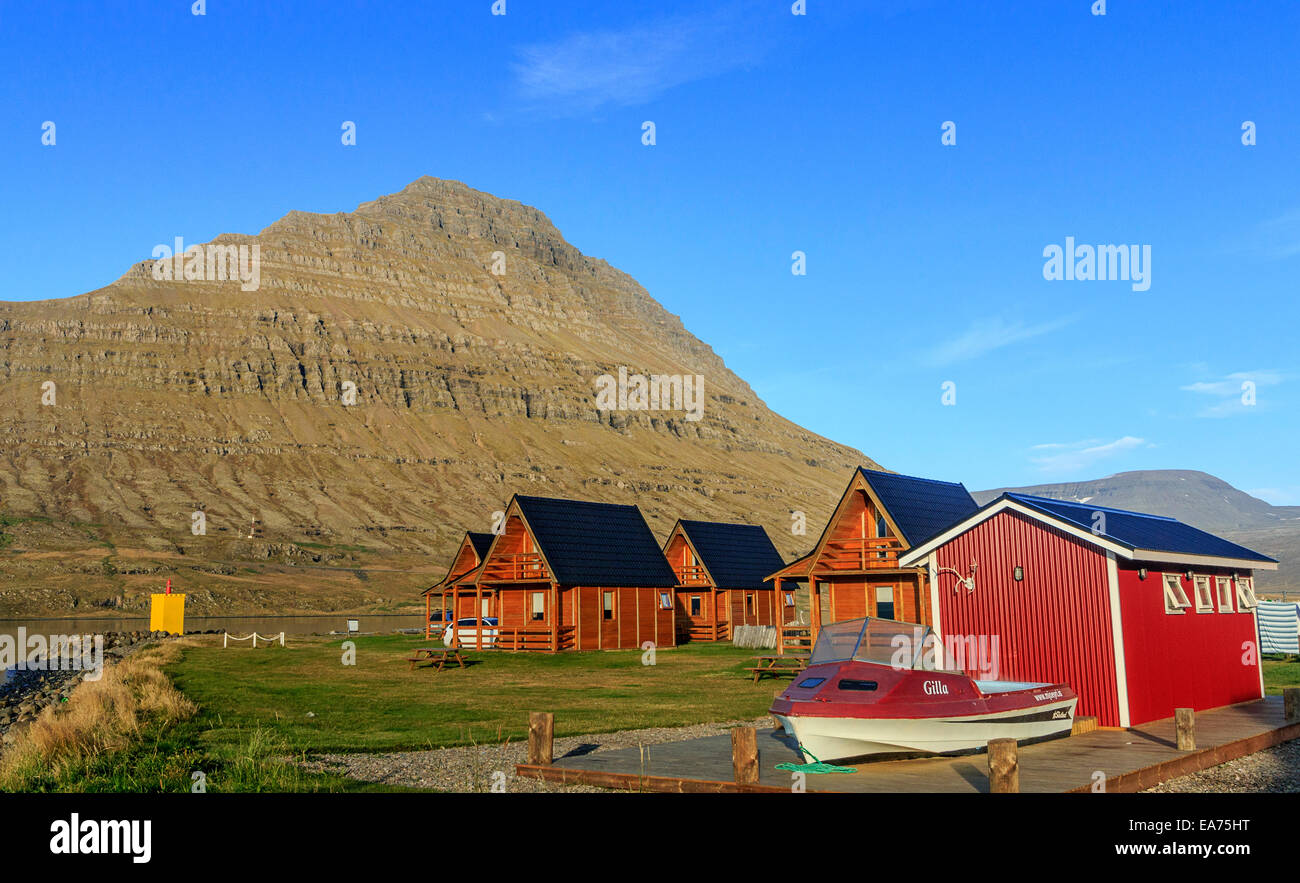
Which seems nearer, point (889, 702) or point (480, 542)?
point (889, 702)

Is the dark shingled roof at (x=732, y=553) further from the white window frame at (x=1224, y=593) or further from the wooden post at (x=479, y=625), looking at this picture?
the white window frame at (x=1224, y=593)

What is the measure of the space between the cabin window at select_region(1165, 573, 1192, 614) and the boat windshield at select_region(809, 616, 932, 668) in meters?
8.07

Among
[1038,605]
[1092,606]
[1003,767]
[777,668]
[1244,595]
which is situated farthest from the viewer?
[777,668]

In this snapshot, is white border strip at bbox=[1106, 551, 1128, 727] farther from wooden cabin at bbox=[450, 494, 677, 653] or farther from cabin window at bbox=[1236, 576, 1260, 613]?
wooden cabin at bbox=[450, 494, 677, 653]

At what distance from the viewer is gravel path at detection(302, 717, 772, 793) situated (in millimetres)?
13391

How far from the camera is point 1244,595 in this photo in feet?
78.5

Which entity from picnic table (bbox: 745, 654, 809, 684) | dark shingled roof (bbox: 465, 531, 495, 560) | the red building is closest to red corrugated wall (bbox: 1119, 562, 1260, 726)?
the red building

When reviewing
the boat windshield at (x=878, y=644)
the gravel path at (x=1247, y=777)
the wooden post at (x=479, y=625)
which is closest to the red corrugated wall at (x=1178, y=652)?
the gravel path at (x=1247, y=777)

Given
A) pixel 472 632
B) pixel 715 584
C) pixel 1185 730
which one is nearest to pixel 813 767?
pixel 1185 730

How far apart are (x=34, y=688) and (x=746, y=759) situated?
1264 inches

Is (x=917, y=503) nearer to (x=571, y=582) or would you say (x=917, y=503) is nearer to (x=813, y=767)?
(x=571, y=582)

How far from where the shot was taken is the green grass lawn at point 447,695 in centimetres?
1920
